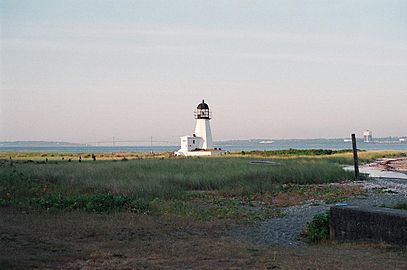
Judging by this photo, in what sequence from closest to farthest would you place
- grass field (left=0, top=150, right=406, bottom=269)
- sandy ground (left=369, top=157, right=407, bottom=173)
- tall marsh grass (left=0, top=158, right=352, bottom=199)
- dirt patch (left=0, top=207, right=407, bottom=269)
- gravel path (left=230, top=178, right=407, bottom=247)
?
dirt patch (left=0, top=207, right=407, bottom=269) → grass field (left=0, top=150, right=406, bottom=269) → gravel path (left=230, top=178, right=407, bottom=247) → tall marsh grass (left=0, top=158, right=352, bottom=199) → sandy ground (left=369, top=157, right=407, bottom=173)

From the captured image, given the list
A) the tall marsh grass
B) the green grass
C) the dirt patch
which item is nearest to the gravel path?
the dirt patch

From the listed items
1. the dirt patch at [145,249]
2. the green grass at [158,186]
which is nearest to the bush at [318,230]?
the dirt patch at [145,249]

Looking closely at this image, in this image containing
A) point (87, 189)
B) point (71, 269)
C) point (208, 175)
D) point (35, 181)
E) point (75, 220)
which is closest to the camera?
point (71, 269)

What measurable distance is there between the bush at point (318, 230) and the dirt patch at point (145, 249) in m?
0.79

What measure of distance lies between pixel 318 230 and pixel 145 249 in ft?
13.0

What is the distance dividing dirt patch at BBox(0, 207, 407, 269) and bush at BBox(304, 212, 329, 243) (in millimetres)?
790

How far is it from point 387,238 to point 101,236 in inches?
217

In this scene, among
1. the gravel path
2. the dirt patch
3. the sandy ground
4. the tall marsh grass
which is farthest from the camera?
the sandy ground

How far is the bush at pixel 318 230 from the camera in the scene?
11.4 metres

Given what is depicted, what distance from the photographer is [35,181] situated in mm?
20188

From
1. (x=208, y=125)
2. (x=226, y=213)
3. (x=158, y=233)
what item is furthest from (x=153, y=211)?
(x=208, y=125)

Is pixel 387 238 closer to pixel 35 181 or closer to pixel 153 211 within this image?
pixel 153 211

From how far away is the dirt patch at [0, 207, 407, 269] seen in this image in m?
8.09

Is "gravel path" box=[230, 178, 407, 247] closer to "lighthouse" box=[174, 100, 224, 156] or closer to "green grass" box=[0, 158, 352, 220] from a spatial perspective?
"green grass" box=[0, 158, 352, 220]
